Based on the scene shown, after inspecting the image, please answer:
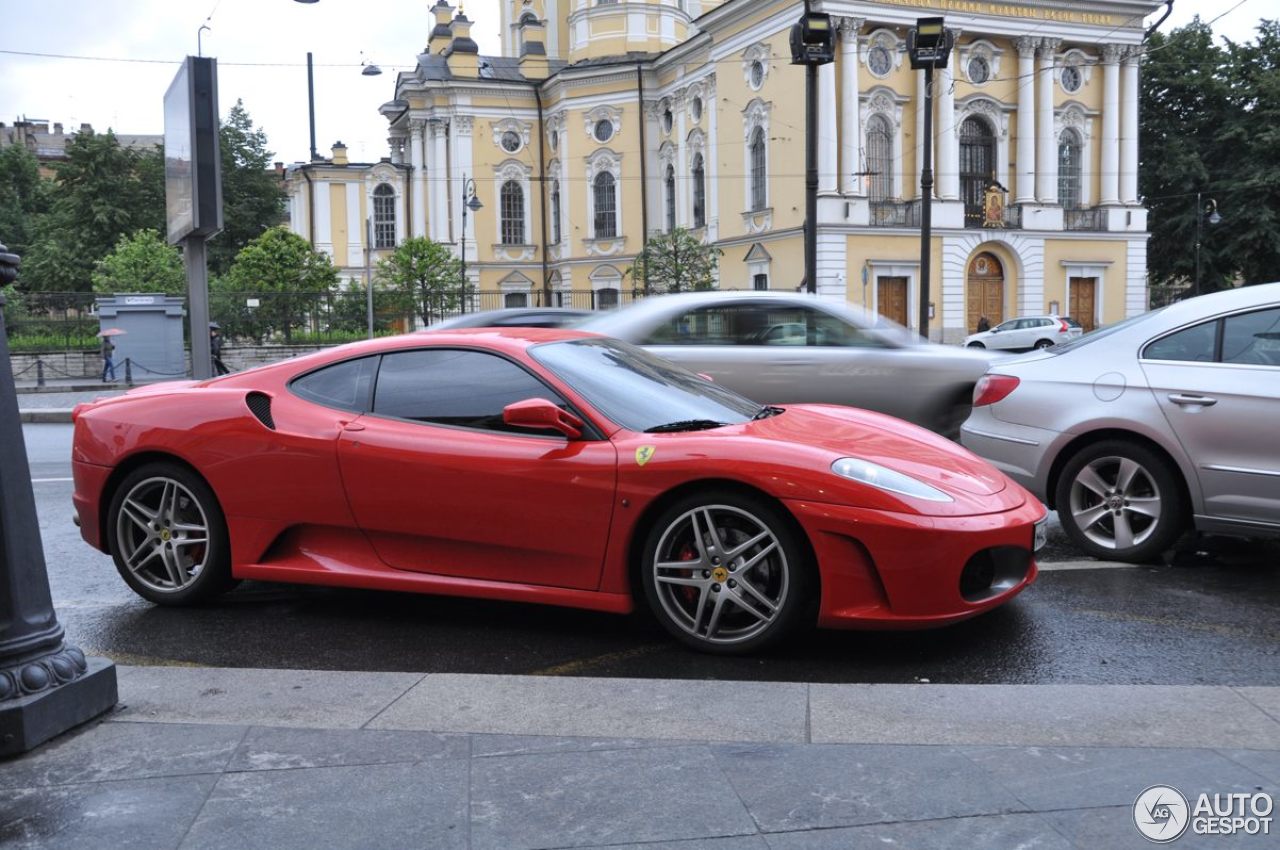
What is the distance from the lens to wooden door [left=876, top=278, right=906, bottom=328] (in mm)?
45656

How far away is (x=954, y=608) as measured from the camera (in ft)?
14.6

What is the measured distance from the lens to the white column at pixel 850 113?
143 feet

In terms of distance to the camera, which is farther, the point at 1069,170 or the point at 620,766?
the point at 1069,170

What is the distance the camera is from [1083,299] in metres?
49.2

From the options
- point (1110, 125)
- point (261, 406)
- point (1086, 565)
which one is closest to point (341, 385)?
point (261, 406)

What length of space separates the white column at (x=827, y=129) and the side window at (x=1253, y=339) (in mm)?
38495

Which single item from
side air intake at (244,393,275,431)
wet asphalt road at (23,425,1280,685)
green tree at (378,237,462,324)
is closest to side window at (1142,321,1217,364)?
wet asphalt road at (23,425,1280,685)

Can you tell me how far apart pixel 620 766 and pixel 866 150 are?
44.7 meters

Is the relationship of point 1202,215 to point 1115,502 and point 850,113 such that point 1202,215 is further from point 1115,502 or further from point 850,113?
point 1115,502

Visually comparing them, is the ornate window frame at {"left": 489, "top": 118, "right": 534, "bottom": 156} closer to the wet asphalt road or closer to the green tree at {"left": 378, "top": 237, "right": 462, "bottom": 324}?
the green tree at {"left": 378, "top": 237, "right": 462, "bottom": 324}

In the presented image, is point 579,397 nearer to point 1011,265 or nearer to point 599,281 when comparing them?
point 1011,265

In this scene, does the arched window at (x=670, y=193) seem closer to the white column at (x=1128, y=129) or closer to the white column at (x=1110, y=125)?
the white column at (x=1110, y=125)

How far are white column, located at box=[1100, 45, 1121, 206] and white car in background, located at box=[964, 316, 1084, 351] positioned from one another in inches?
359

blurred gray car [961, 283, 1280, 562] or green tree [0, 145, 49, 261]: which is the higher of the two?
green tree [0, 145, 49, 261]
